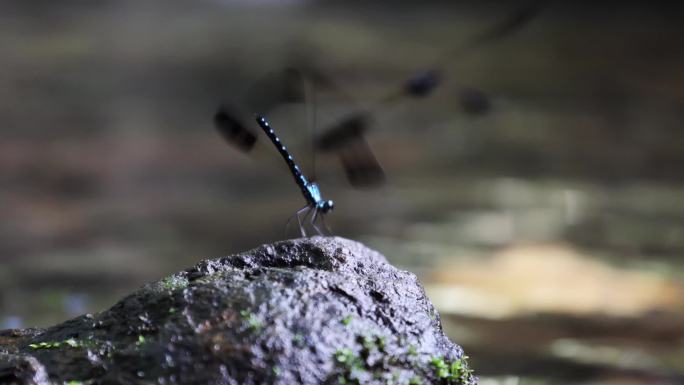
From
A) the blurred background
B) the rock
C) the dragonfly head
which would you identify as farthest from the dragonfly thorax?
the rock

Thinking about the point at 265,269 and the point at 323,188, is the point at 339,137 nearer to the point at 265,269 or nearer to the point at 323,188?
the point at 265,269

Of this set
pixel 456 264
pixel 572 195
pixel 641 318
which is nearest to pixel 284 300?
pixel 641 318

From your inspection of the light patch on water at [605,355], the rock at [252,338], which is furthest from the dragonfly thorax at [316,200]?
the light patch on water at [605,355]

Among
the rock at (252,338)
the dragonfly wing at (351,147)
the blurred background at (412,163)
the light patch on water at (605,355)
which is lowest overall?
the rock at (252,338)

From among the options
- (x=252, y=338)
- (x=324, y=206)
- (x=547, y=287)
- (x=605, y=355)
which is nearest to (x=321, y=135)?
(x=324, y=206)

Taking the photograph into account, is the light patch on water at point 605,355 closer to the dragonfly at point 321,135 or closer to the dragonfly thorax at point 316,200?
the dragonfly at point 321,135
